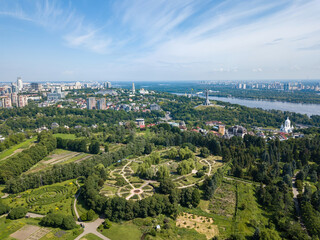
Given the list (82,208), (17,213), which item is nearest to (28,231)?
(17,213)

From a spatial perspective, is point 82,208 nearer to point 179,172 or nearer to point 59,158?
point 179,172

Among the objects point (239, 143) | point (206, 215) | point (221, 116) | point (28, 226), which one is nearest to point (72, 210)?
point (28, 226)

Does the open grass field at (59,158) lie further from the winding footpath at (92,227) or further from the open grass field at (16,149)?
the winding footpath at (92,227)

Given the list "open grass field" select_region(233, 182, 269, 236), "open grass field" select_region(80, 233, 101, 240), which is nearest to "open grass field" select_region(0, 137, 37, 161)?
"open grass field" select_region(80, 233, 101, 240)

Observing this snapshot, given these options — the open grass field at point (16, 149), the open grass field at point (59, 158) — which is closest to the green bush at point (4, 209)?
the open grass field at point (59, 158)

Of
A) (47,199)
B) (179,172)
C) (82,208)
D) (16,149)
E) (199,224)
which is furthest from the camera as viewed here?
(16,149)

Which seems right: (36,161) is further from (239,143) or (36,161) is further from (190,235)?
(239,143)
